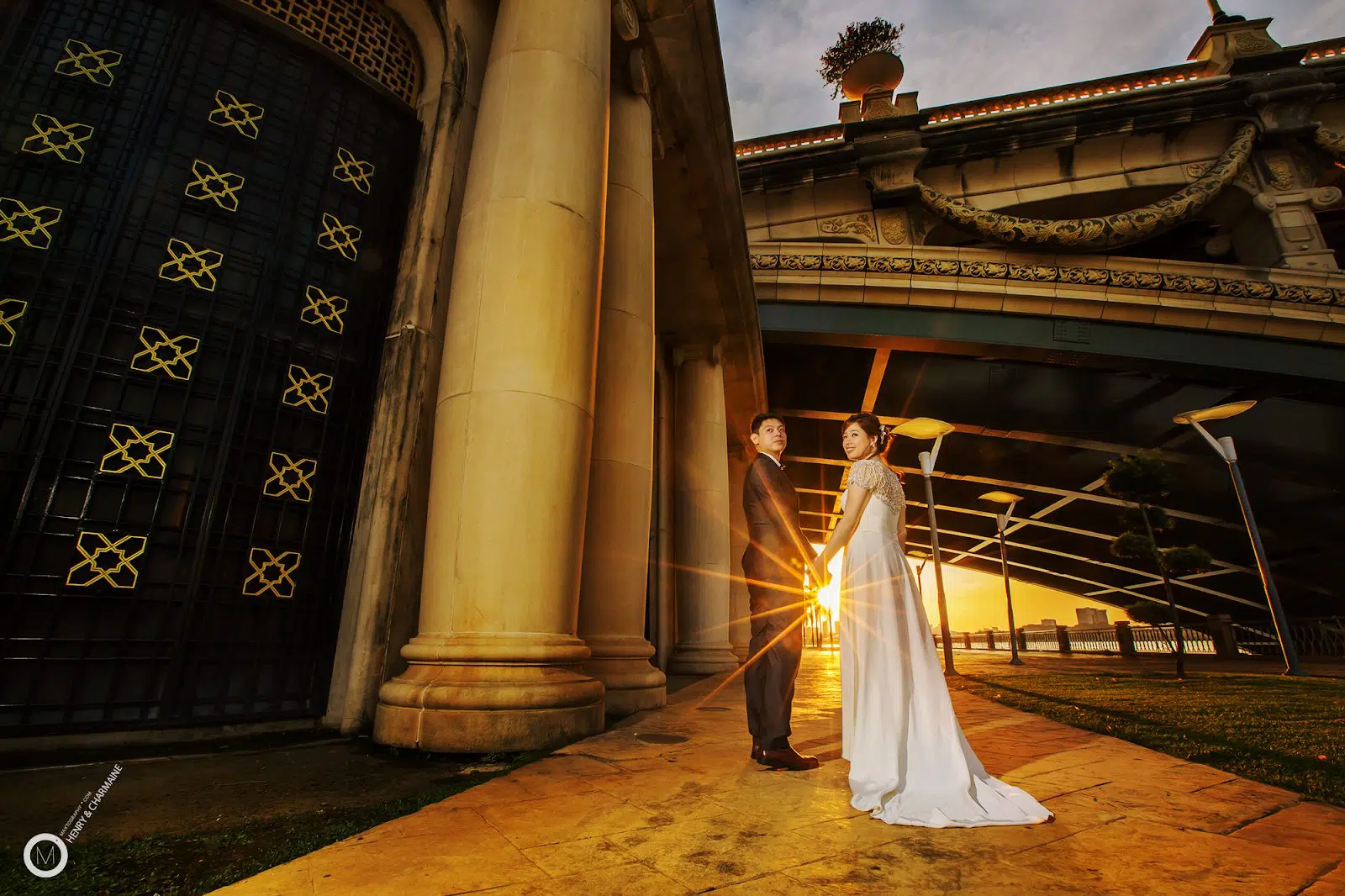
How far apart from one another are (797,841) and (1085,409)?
70.8 feet

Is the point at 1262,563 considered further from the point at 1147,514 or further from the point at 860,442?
the point at 860,442

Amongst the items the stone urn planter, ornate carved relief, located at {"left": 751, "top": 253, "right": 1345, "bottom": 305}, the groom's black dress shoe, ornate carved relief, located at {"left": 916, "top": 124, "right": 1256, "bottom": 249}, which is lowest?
the groom's black dress shoe

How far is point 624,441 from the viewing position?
597 centimetres

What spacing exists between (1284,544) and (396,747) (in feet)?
97.7

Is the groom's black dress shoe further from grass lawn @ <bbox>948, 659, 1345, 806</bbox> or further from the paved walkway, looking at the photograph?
grass lawn @ <bbox>948, 659, 1345, 806</bbox>

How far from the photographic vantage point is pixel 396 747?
3502mm

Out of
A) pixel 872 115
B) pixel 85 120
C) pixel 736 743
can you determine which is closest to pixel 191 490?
pixel 85 120

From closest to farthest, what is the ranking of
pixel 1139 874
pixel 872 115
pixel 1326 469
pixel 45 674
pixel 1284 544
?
pixel 1139 874 < pixel 45 674 < pixel 1326 469 < pixel 872 115 < pixel 1284 544

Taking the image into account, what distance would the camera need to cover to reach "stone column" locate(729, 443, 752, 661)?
14.1 m

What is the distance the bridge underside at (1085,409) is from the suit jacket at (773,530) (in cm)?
→ 1303

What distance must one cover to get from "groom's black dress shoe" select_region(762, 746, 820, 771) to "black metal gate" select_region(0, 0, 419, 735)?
3.55 m

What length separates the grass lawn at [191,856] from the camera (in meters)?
1.65

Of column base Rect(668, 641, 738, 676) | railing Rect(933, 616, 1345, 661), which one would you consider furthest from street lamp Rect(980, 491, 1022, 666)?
column base Rect(668, 641, 738, 676)

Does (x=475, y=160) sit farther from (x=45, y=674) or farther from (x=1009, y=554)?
(x=1009, y=554)
